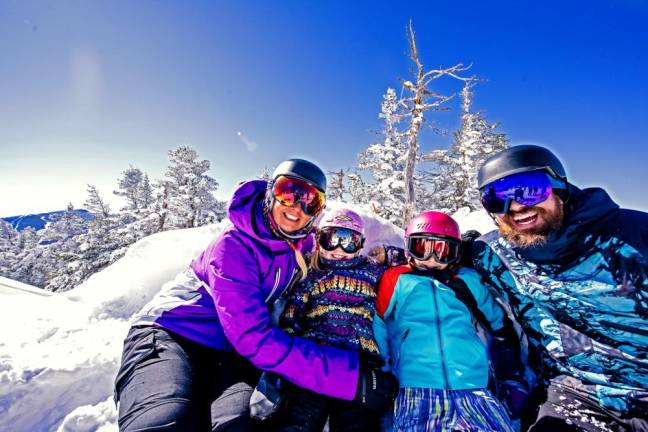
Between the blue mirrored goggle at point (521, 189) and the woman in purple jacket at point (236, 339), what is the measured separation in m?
1.59

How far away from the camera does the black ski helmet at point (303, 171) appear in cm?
295

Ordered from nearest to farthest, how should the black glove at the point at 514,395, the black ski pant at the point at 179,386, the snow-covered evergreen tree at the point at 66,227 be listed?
the black ski pant at the point at 179,386
the black glove at the point at 514,395
the snow-covered evergreen tree at the point at 66,227

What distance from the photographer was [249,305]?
7.93ft

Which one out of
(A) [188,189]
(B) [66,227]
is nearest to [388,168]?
(A) [188,189]

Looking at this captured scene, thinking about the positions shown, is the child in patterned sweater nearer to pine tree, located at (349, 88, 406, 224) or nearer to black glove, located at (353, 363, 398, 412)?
black glove, located at (353, 363, 398, 412)

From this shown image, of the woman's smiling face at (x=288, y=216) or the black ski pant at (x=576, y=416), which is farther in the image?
the woman's smiling face at (x=288, y=216)

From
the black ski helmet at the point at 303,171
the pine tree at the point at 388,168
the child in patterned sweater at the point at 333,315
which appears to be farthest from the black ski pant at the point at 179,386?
the pine tree at the point at 388,168

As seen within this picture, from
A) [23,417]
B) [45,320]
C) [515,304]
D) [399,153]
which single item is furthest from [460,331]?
[399,153]

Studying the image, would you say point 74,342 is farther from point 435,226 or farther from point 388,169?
point 388,169

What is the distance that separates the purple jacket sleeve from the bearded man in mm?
1674

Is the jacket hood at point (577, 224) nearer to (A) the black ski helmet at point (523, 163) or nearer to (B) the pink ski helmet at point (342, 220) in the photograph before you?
(A) the black ski helmet at point (523, 163)

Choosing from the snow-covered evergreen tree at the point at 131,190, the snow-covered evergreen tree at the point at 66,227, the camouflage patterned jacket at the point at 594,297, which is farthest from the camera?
the snow-covered evergreen tree at the point at 66,227

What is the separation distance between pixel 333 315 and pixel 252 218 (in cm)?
118

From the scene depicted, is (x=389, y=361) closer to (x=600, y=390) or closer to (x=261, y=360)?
(x=261, y=360)
